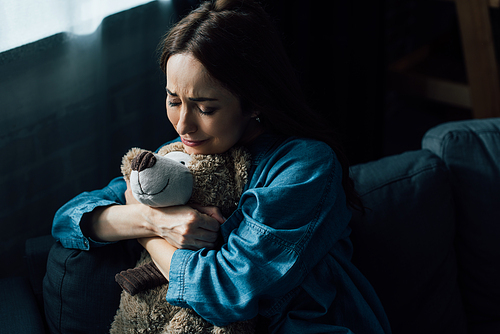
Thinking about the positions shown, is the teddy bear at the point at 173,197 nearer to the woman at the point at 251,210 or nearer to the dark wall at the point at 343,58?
the woman at the point at 251,210

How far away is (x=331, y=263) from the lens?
1.00 m

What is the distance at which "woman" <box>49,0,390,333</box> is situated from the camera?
2.88ft

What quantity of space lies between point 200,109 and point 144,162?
0.52ft

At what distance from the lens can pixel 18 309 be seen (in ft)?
3.47

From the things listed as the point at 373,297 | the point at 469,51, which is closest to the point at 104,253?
the point at 373,297

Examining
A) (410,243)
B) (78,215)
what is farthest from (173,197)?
(410,243)

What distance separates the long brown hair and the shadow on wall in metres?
0.41

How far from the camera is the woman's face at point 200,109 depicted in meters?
0.87

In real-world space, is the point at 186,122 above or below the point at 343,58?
above

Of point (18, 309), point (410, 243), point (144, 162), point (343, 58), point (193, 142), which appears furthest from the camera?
point (343, 58)

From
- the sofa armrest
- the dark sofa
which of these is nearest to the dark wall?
the dark sofa

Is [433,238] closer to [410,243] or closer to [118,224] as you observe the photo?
[410,243]

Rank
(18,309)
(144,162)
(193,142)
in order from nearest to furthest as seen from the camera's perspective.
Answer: (144,162)
(193,142)
(18,309)

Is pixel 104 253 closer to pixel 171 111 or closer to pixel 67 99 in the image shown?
pixel 171 111
